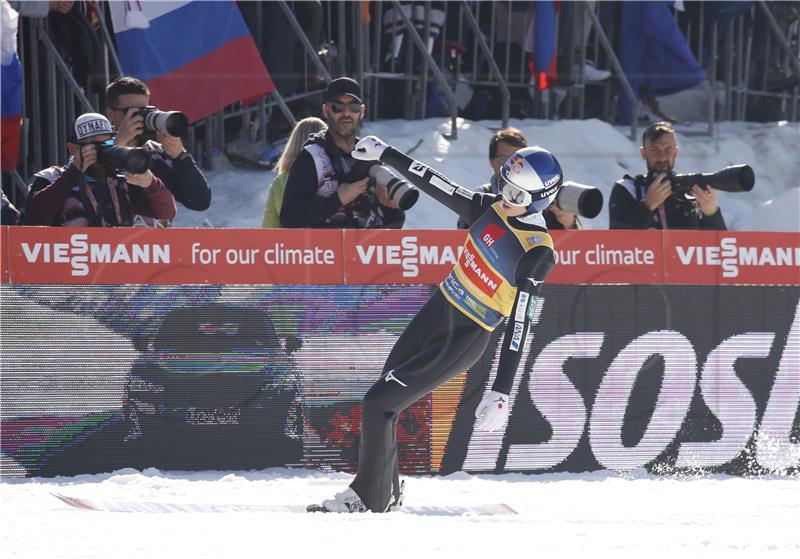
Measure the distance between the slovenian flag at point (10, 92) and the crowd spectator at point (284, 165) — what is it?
1.80 m

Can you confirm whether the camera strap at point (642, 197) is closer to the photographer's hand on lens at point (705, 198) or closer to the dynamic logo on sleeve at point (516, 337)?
the photographer's hand on lens at point (705, 198)

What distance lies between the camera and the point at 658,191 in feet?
25.1

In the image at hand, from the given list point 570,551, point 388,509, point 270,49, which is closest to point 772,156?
point 270,49

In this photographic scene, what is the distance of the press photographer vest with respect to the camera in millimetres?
7285

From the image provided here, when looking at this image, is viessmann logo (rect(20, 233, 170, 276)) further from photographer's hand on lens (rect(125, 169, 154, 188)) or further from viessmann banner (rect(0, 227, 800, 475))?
photographer's hand on lens (rect(125, 169, 154, 188))

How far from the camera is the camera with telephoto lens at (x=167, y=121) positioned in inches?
273

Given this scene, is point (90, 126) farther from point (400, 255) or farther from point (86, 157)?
point (400, 255)

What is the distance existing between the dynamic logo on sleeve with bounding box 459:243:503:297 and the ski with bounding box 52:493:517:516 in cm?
103

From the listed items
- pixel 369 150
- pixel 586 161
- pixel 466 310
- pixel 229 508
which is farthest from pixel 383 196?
pixel 586 161

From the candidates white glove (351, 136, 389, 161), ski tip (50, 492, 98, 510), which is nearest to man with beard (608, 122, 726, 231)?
white glove (351, 136, 389, 161)

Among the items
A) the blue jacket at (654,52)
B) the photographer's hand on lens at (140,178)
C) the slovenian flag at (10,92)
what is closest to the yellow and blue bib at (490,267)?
the photographer's hand on lens at (140,178)

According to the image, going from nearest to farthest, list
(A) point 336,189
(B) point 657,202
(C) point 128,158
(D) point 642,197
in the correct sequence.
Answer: (C) point 128,158 < (A) point 336,189 < (B) point 657,202 < (D) point 642,197

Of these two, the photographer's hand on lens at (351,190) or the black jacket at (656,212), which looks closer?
the photographer's hand on lens at (351,190)

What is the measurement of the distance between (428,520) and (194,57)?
4741mm
